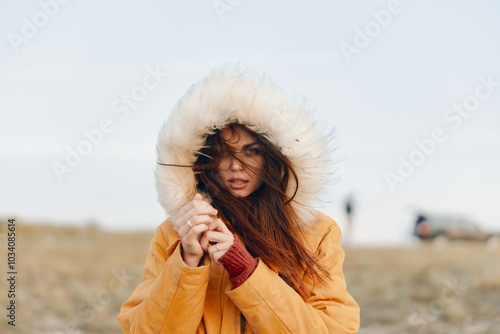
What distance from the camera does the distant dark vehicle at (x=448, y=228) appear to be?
16.4 meters

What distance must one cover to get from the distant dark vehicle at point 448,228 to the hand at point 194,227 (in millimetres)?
15283

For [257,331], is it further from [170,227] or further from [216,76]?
[216,76]

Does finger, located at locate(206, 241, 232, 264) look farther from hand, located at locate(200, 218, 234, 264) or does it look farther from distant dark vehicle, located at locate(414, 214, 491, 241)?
distant dark vehicle, located at locate(414, 214, 491, 241)

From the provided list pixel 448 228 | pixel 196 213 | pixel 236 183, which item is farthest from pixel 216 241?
pixel 448 228

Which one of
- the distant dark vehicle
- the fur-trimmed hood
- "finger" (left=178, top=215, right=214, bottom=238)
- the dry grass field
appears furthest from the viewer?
the distant dark vehicle

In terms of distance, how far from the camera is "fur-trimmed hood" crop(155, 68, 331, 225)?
92.3 inches

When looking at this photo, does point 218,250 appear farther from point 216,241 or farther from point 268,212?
point 268,212

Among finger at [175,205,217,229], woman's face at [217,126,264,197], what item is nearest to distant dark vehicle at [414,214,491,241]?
woman's face at [217,126,264,197]

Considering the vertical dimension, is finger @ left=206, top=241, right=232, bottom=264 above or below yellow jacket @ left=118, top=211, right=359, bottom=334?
above
